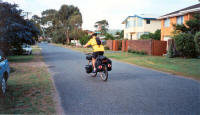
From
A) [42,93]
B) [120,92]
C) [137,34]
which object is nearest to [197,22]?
[120,92]

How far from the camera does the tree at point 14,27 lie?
17.0 metres

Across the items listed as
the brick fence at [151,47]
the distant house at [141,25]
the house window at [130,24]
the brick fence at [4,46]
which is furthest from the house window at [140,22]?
the brick fence at [4,46]

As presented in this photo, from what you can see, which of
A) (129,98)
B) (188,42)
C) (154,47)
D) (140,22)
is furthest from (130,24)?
(129,98)

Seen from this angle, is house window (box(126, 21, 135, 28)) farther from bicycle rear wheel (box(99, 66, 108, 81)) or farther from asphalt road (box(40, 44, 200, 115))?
asphalt road (box(40, 44, 200, 115))

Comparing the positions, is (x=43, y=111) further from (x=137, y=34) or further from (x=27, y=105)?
(x=137, y=34)

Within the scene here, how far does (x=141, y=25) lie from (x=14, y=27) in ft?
100

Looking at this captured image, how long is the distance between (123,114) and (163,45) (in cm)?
2043

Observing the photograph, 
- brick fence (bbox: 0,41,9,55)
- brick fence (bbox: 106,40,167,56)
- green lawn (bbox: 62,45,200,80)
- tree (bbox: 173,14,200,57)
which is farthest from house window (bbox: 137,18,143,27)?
brick fence (bbox: 0,41,9,55)

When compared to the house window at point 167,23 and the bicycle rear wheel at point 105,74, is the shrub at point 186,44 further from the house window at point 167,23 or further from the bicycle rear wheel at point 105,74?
the bicycle rear wheel at point 105,74

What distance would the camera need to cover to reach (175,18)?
29.2 meters

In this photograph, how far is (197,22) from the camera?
20578mm

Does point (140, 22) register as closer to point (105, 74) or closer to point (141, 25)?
point (141, 25)

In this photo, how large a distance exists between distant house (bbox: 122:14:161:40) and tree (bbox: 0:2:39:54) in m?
27.7

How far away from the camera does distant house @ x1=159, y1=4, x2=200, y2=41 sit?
25938mm
